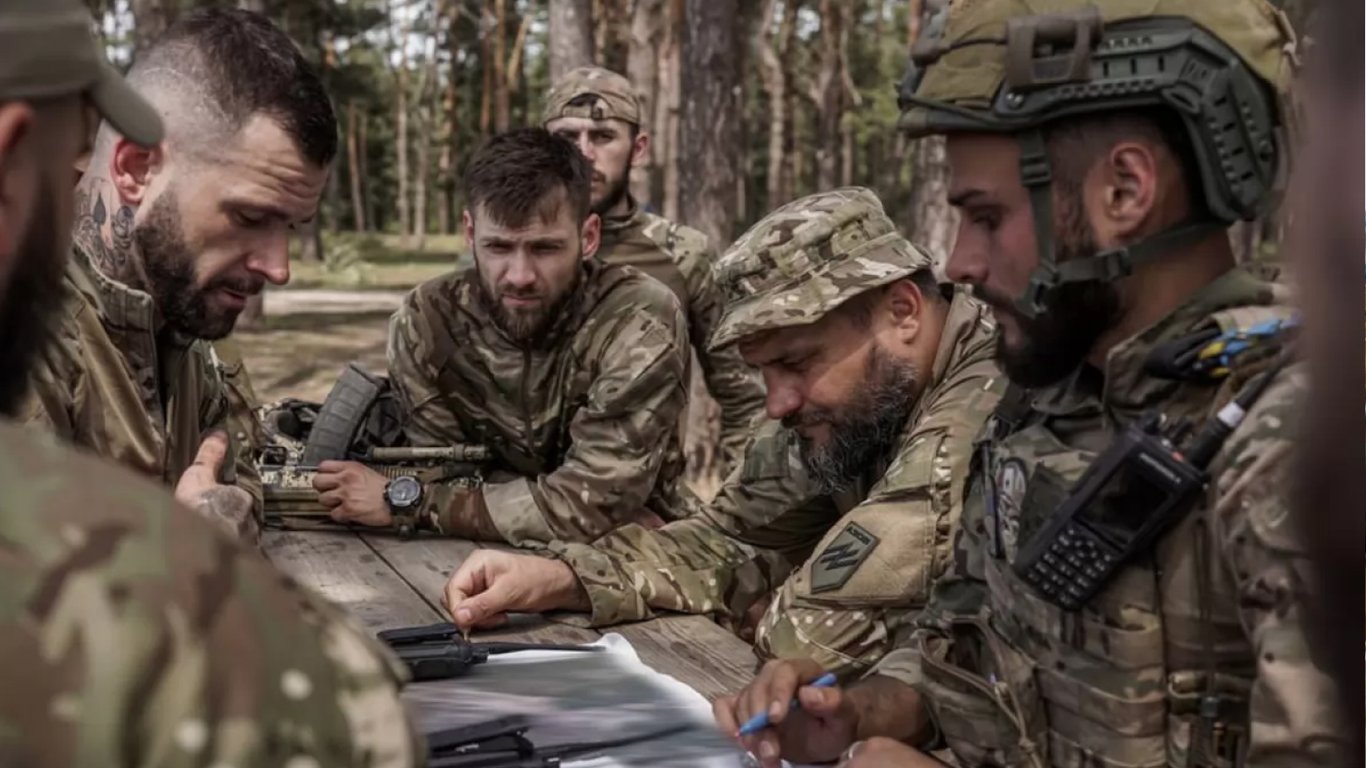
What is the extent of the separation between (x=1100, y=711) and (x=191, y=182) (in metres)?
2.02

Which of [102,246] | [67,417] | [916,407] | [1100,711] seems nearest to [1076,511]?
[1100,711]

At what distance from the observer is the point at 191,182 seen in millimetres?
3014

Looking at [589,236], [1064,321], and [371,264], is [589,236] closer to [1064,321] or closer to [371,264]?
[1064,321]

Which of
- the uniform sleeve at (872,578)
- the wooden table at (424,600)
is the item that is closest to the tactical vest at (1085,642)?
the uniform sleeve at (872,578)

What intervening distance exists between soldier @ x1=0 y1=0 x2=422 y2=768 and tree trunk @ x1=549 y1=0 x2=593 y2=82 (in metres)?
8.45

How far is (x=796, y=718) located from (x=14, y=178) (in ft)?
5.13

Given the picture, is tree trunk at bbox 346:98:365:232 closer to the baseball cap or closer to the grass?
the grass

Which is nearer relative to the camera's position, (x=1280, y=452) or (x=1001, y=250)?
(x=1280, y=452)

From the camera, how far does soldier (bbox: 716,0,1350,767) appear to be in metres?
1.83

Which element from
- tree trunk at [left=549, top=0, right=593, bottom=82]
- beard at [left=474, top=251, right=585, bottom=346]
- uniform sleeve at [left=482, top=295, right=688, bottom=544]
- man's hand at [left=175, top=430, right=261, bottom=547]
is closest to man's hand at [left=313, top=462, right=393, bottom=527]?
uniform sleeve at [left=482, top=295, right=688, bottom=544]

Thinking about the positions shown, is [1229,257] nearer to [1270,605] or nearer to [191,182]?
[1270,605]

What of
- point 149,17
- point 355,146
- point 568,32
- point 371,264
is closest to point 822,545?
point 568,32

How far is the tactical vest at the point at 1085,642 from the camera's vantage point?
6.14ft

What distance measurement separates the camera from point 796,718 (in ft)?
A: 7.72
